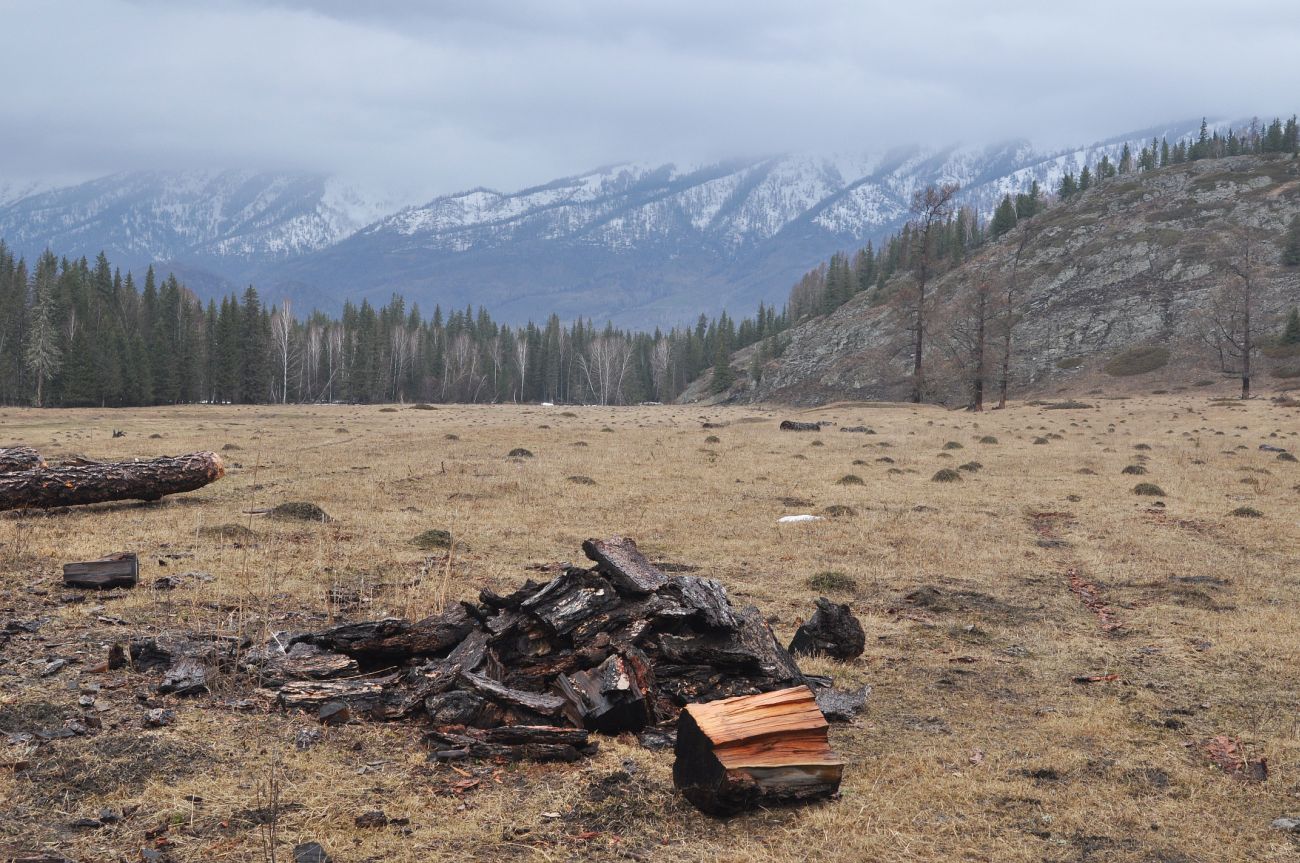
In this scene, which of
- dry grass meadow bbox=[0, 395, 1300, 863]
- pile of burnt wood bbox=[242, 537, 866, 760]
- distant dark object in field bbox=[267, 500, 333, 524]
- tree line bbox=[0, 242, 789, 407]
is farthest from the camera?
tree line bbox=[0, 242, 789, 407]

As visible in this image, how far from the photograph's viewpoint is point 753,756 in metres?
6.75

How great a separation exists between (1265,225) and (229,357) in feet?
478

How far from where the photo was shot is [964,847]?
6.15 m

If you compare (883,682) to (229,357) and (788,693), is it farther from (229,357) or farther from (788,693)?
(229,357)

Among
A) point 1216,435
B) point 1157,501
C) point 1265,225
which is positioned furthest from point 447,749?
point 1265,225

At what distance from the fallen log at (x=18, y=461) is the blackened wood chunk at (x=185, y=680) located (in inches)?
489

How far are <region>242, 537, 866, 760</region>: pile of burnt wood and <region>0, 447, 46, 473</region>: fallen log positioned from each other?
12301 millimetres

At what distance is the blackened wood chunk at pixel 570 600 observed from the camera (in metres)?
8.83

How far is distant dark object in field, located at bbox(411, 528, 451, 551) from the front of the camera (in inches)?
632

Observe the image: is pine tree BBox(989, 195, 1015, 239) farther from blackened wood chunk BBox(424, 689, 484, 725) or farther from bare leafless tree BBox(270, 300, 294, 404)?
blackened wood chunk BBox(424, 689, 484, 725)

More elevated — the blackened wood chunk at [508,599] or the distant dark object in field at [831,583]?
the blackened wood chunk at [508,599]

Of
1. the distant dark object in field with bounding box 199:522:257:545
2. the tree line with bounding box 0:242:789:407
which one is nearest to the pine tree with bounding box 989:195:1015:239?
the tree line with bounding box 0:242:789:407

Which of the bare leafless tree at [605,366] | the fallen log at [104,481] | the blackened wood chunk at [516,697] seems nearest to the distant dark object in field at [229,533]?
the fallen log at [104,481]

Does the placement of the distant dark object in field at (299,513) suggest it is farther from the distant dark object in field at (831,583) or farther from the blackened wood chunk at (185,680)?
the distant dark object in field at (831,583)
